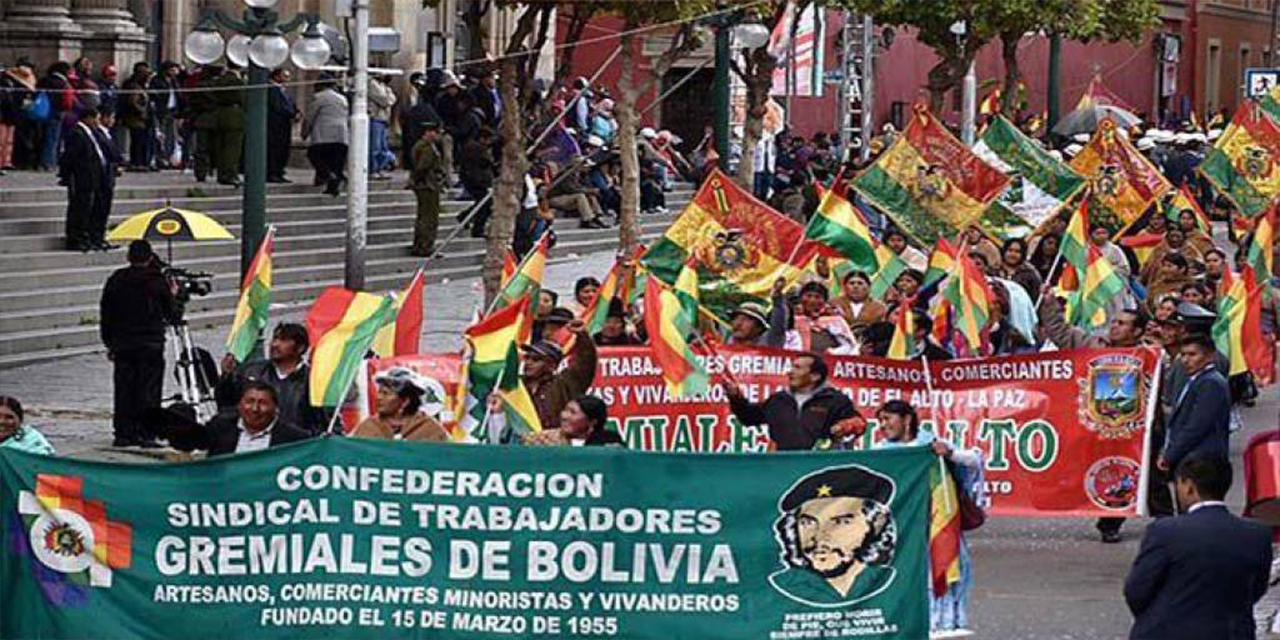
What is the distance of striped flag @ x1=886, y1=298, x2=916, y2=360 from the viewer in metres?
17.5

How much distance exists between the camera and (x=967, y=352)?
1886 cm

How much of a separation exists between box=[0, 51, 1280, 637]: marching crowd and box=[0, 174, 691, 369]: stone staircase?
429 mm

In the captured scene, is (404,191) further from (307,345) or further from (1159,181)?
(307,345)

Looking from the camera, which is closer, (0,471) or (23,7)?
(0,471)

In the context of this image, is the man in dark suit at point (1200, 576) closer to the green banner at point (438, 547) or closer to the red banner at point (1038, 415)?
the green banner at point (438, 547)

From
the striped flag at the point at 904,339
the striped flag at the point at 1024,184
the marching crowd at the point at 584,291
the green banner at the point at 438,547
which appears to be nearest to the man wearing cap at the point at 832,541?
the green banner at the point at 438,547

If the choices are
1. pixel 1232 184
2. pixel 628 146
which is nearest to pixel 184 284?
pixel 628 146

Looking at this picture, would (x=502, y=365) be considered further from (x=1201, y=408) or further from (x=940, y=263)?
(x=940, y=263)

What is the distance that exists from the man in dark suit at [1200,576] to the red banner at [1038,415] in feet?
20.9

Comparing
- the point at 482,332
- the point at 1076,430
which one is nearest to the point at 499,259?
the point at 1076,430

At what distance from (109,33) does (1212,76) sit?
46.3m

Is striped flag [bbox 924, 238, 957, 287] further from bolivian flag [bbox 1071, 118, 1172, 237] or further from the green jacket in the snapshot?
the green jacket

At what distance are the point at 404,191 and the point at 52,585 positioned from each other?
23914 millimetres

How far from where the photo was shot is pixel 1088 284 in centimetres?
2131
